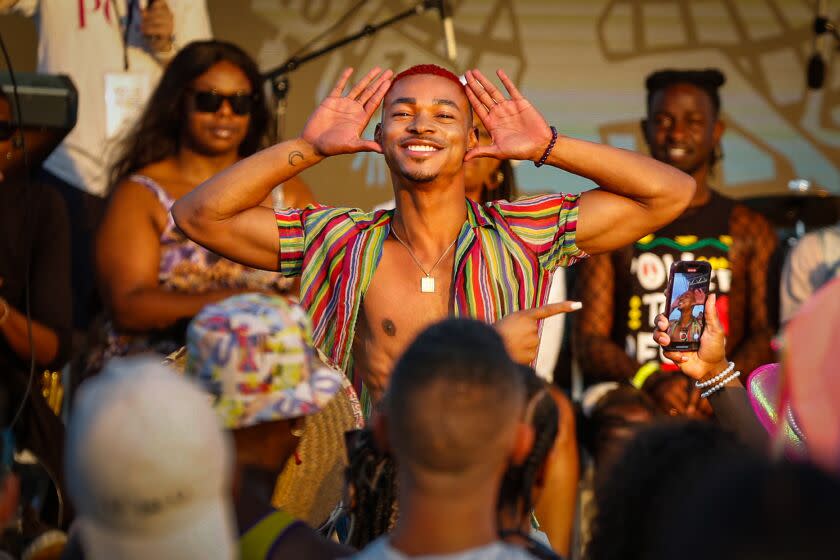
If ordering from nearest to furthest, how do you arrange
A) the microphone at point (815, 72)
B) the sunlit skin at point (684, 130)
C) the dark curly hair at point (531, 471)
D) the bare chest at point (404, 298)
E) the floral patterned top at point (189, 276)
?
1. the dark curly hair at point (531, 471)
2. the bare chest at point (404, 298)
3. the floral patterned top at point (189, 276)
4. the sunlit skin at point (684, 130)
5. the microphone at point (815, 72)

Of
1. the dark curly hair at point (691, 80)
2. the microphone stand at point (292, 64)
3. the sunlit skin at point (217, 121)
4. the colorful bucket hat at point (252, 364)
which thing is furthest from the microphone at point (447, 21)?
the colorful bucket hat at point (252, 364)

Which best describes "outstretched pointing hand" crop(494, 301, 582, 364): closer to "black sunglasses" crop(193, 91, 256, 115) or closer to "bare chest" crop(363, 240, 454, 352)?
"bare chest" crop(363, 240, 454, 352)

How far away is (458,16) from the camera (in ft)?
24.1

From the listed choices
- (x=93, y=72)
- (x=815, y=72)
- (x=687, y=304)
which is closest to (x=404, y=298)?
(x=687, y=304)

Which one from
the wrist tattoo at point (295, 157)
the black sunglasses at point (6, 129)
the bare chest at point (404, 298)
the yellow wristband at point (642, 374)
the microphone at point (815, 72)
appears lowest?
the yellow wristband at point (642, 374)

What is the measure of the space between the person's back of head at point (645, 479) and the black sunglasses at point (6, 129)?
3.67 metres

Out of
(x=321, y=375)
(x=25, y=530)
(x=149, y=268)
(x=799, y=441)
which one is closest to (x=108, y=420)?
(x=321, y=375)

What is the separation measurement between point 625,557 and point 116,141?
5086 millimetres

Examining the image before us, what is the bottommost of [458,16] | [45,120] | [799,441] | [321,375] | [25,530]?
[25,530]

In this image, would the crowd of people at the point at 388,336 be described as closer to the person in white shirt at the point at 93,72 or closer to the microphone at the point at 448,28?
the person in white shirt at the point at 93,72

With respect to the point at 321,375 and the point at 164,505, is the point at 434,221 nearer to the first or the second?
the point at 321,375

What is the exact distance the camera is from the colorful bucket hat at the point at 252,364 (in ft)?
8.65

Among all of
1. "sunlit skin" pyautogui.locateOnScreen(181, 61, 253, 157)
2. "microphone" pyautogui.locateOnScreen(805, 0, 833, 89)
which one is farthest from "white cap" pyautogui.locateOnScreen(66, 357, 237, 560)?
"microphone" pyautogui.locateOnScreen(805, 0, 833, 89)

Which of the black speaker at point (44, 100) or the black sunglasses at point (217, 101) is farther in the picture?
the black sunglasses at point (217, 101)
